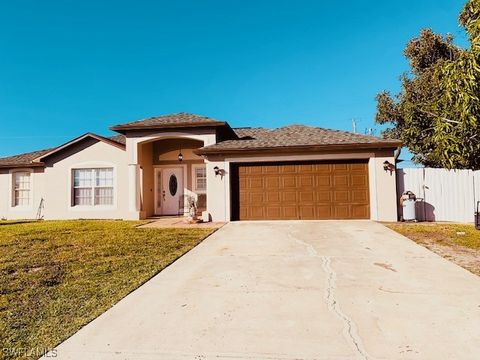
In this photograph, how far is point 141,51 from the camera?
21922 mm

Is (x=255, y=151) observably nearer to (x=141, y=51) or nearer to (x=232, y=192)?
(x=232, y=192)

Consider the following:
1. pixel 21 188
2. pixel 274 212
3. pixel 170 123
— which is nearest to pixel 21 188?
pixel 21 188

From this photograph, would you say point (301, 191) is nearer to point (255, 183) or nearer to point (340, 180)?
point (340, 180)

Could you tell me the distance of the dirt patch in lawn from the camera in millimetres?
6137

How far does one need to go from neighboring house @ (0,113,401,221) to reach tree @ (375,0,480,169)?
3077 mm

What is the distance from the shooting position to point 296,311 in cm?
378

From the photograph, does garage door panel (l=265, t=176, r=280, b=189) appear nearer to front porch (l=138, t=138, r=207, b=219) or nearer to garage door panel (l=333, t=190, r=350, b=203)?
garage door panel (l=333, t=190, r=350, b=203)

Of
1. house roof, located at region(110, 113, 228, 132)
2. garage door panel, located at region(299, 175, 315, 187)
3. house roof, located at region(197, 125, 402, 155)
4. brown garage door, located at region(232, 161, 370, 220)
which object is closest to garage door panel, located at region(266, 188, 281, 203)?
brown garage door, located at region(232, 161, 370, 220)

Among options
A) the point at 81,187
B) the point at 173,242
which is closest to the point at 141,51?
the point at 81,187

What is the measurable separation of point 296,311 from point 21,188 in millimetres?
18012

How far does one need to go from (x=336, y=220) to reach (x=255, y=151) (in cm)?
431

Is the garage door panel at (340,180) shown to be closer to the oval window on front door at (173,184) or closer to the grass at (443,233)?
the grass at (443,233)

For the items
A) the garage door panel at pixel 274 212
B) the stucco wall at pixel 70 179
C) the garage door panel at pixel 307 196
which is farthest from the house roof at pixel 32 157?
the garage door panel at pixel 307 196

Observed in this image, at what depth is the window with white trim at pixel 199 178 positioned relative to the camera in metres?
15.7
